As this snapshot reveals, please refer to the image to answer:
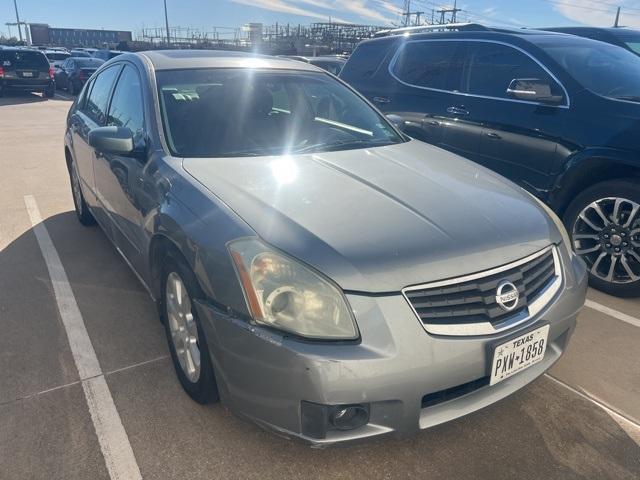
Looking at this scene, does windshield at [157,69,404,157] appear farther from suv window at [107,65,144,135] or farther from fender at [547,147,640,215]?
fender at [547,147,640,215]

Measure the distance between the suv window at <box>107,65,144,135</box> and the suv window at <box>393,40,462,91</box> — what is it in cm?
288

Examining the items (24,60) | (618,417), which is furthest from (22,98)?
(618,417)

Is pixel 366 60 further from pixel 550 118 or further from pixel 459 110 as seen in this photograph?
pixel 550 118

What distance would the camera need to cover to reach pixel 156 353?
2975mm

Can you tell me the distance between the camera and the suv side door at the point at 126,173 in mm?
2920

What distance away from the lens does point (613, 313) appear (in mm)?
3529

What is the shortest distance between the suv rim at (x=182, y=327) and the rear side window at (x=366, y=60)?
407cm

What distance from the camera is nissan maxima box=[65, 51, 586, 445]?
6.09 feet

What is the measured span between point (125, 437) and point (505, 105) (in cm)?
377

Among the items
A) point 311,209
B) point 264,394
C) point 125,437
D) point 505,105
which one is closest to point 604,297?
point 505,105

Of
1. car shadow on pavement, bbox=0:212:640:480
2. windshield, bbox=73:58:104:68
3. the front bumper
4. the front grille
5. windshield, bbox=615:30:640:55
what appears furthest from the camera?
windshield, bbox=73:58:104:68

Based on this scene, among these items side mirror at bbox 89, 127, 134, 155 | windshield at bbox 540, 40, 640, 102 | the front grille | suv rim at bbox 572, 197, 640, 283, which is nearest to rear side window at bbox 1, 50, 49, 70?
side mirror at bbox 89, 127, 134, 155

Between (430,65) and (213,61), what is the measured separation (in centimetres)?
257

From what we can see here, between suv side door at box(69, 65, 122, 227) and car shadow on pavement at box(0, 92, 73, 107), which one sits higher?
suv side door at box(69, 65, 122, 227)
